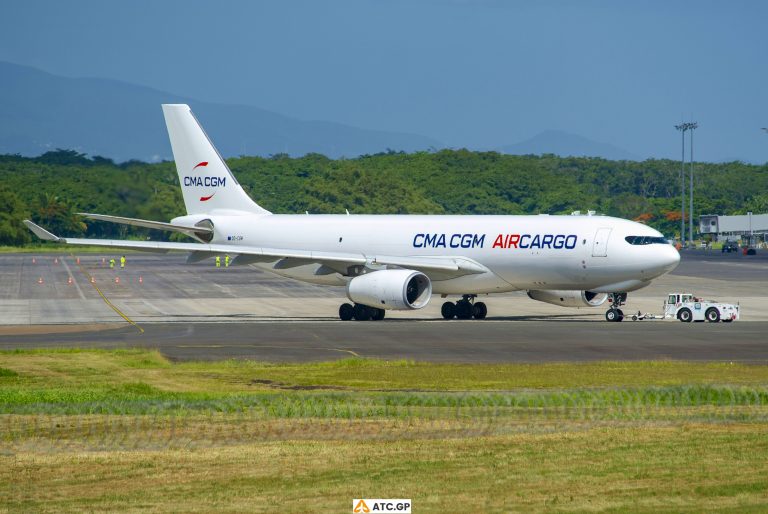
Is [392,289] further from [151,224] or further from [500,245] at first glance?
[151,224]

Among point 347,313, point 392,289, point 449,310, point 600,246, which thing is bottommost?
point 347,313

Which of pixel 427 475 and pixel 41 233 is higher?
pixel 41 233

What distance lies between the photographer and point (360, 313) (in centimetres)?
5256

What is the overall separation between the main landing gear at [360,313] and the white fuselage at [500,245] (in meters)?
2.62

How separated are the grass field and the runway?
6582 mm

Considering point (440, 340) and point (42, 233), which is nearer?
point (440, 340)

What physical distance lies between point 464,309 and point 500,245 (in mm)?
4329

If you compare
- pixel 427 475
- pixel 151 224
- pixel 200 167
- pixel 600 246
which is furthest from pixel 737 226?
pixel 427 475

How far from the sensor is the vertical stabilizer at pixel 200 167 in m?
59.9

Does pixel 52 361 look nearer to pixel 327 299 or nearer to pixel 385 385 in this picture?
pixel 385 385

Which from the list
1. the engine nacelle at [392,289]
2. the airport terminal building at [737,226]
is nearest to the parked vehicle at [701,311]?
the engine nacelle at [392,289]

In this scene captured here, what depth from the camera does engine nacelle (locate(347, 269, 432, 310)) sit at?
4978cm

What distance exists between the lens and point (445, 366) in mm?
33750

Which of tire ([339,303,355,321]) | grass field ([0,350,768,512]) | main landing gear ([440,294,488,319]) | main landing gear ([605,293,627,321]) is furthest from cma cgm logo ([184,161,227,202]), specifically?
grass field ([0,350,768,512])
